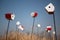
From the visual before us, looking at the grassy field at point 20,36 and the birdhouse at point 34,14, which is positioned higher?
the birdhouse at point 34,14

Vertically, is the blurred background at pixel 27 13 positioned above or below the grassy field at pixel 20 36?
above

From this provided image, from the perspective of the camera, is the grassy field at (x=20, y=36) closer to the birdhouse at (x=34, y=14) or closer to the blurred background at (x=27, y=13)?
the blurred background at (x=27, y=13)

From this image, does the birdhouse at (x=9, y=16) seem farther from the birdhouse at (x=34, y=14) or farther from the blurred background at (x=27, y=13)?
the birdhouse at (x=34, y=14)

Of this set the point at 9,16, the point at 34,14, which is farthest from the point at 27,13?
the point at 9,16

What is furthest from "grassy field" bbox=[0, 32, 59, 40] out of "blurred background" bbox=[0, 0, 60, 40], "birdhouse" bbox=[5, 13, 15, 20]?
"birdhouse" bbox=[5, 13, 15, 20]

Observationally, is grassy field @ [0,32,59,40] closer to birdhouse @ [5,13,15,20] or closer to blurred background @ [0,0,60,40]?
blurred background @ [0,0,60,40]

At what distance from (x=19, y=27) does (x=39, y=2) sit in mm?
459

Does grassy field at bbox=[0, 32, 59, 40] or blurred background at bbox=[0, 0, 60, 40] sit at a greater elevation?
blurred background at bbox=[0, 0, 60, 40]

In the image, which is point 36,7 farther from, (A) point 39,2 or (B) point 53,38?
(B) point 53,38

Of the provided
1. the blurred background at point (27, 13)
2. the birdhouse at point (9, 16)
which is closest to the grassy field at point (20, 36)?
the blurred background at point (27, 13)

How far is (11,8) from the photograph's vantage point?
2012mm

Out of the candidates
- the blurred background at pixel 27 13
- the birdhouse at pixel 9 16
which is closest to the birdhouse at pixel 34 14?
the blurred background at pixel 27 13

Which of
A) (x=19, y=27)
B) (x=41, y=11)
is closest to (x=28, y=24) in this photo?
(x=19, y=27)

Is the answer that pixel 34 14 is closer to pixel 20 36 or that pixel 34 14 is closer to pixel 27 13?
pixel 27 13
